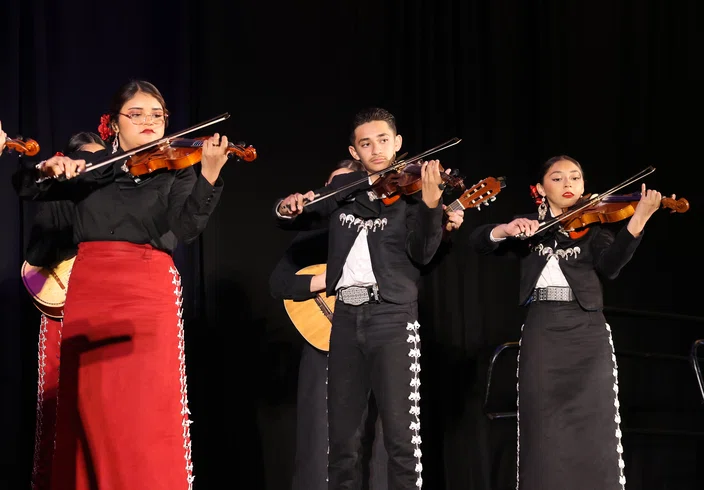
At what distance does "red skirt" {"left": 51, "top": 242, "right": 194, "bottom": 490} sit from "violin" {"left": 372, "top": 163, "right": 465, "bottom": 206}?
0.92 meters

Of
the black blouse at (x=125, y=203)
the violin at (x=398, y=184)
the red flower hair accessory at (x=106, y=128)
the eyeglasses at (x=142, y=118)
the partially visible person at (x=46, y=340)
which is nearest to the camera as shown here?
the black blouse at (x=125, y=203)

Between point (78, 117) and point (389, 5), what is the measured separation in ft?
6.29

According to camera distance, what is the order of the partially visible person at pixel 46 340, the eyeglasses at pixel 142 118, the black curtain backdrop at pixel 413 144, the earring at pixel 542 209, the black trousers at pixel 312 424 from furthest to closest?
the black curtain backdrop at pixel 413 144 < the earring at pixel 542 209 < the black trousers at pixel 312 424 < the partially visible person at pixel 46 340 < the eyeglasses at pixel 142 118

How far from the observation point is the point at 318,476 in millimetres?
3666

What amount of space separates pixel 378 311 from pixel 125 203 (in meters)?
0.97

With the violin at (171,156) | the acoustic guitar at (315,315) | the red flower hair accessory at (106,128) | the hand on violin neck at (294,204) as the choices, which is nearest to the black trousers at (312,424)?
the acoustic guitar at (315,315)

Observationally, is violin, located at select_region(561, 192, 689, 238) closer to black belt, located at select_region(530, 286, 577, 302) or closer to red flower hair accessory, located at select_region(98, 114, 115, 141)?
black belt, located at select_region(530, 286, 577, 302)

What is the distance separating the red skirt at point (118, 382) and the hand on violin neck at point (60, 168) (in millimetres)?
249

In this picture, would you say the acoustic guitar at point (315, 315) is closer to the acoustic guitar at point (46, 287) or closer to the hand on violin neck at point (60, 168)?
the acoustic guitar at point (46, 287)

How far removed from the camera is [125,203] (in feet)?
9.43

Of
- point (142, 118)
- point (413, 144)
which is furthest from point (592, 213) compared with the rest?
point (142, 118)

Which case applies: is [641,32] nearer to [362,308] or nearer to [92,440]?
[362,308]

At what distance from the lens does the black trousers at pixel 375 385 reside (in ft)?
9.99

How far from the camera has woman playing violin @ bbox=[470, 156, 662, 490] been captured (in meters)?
3.52
